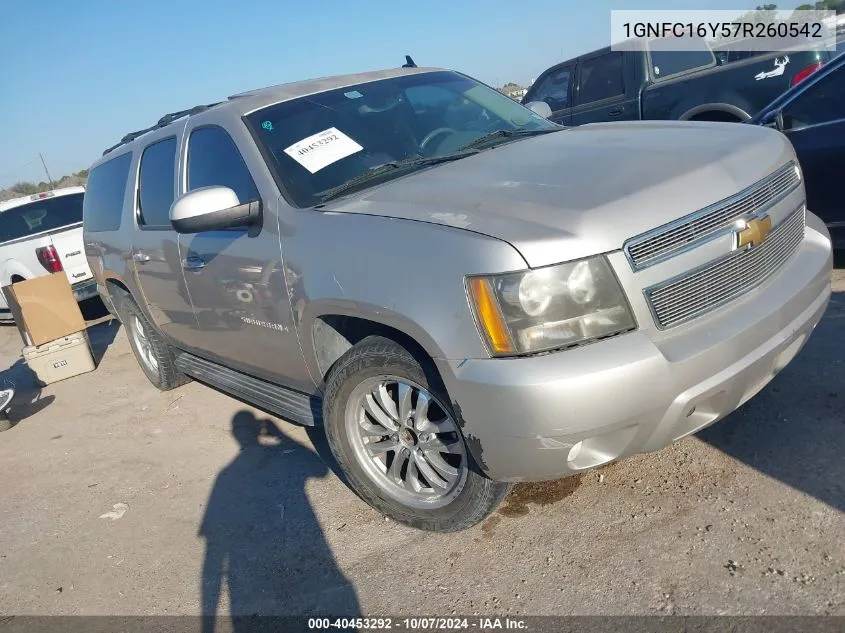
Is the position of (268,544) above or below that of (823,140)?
below

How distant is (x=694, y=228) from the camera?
A: 7.60ft

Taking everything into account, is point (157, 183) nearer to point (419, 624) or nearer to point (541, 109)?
point (541, 109)

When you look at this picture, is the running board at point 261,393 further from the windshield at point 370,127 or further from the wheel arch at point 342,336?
the windshield at point 370,127


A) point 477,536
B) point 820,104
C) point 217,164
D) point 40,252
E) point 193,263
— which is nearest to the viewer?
point 477,536

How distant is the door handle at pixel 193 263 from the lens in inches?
141

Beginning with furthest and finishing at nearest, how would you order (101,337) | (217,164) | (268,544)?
(101,337)
(217,164)
(268,544)

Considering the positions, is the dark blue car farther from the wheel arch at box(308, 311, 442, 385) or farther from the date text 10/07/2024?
the date text 10/07/2024

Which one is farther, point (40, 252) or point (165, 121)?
point (40, 252)

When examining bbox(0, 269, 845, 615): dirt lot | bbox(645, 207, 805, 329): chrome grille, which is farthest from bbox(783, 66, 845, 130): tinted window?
bbox(645, 207, 805, 329): chrome grille

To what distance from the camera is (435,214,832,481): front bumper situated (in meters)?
2.15

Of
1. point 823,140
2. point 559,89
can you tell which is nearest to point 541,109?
point 823,140

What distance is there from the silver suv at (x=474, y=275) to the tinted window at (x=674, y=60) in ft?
18.2

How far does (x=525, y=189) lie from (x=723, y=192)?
0.70 metres

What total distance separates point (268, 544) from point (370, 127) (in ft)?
6.88
